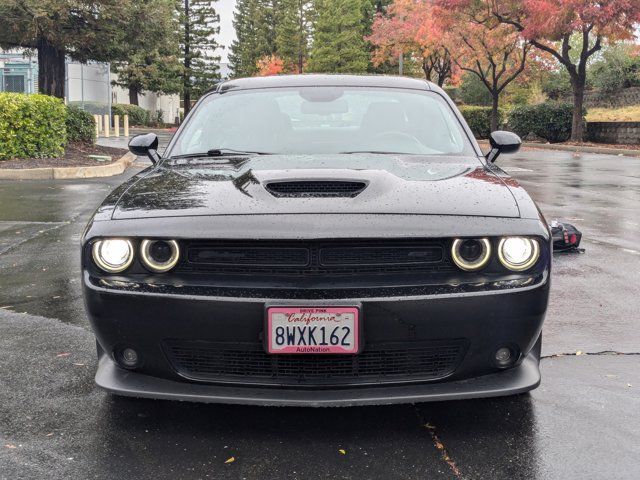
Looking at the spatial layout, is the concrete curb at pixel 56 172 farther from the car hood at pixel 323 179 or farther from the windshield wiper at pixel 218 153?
the car hood at pixel 323 179

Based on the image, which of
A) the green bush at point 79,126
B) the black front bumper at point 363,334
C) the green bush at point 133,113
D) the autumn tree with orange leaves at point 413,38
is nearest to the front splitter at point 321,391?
the black front bumper at point 363,334

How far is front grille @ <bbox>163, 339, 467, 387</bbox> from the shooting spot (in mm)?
2707

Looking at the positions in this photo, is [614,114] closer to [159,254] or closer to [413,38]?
[413,38]

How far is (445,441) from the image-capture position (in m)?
2.88

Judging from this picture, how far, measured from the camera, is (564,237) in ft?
21.8

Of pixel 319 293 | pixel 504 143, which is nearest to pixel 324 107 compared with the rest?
pixel 504 143

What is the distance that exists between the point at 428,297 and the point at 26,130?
536 inches

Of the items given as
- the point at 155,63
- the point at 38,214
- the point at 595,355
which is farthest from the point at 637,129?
the point at 155,63

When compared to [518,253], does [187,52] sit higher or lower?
higher

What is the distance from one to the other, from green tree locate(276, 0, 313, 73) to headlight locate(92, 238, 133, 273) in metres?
64.5

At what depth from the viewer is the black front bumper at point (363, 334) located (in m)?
2.64

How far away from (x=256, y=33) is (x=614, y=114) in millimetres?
46744

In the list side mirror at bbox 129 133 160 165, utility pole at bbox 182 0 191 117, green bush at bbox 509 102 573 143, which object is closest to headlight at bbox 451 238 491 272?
side mirror at bbox 129 133 160 165

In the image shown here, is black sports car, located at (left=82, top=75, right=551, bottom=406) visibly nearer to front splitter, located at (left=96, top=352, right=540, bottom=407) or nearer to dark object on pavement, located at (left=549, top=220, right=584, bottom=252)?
front splitter, located at (left=96, top=352, right=540, bottom=407)
